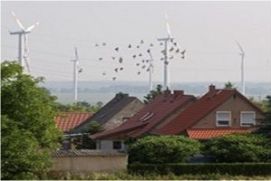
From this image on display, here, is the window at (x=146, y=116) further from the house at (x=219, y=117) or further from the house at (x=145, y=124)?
the house at (x=219, y=117)

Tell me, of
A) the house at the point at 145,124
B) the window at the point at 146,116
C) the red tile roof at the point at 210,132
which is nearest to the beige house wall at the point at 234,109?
the red tile roof at the point at 210,132

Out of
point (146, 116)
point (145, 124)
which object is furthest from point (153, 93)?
point (145, 124)

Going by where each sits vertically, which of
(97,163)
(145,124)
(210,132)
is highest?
(145,124)

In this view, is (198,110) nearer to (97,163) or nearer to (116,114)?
(97,163)

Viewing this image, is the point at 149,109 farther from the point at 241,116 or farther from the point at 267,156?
the point at 267,156

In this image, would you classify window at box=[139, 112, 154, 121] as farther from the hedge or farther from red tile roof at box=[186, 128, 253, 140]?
the hedge

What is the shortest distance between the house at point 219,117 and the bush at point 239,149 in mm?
6225

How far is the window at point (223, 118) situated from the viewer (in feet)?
161

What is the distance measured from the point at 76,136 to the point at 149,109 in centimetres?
542

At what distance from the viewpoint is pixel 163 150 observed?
39594mm

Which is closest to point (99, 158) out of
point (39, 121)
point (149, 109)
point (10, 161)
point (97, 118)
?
point (39, 121)

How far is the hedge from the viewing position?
37094mm

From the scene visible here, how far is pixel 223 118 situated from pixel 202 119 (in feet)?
5.58

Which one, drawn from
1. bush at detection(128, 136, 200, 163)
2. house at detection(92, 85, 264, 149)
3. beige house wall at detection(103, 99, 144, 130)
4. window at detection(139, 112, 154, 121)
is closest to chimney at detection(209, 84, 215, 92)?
house at detection(92, 85, 264, 149)
